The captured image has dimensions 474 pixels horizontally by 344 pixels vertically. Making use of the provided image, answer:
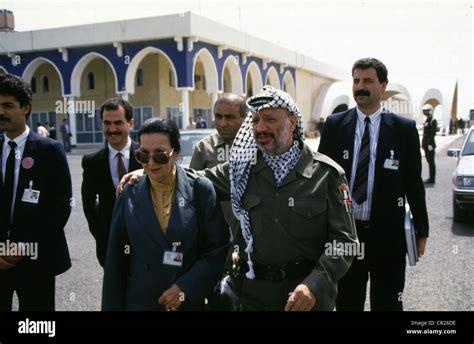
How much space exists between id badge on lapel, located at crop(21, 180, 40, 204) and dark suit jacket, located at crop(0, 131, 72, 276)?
20 millimetres

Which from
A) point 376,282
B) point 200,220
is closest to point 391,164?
point 376,282

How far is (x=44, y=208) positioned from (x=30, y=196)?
0.41 feet

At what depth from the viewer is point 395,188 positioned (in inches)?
124

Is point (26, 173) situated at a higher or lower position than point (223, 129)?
lower

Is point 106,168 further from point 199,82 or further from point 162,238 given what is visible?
point 199,82

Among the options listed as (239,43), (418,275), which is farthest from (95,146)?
(418,275)

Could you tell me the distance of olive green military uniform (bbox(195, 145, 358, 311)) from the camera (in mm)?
2434

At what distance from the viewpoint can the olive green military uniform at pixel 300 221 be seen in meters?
2.43

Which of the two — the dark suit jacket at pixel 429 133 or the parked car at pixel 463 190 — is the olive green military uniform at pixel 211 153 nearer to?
the parked car at pixel 463 190

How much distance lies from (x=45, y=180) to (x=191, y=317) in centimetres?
133

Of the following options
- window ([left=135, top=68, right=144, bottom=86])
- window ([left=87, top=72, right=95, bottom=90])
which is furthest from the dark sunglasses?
window ([left=87, top=72, right=95, bottom=90])

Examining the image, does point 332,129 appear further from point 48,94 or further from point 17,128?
point 48,94

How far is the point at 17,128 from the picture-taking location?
9.89 feet

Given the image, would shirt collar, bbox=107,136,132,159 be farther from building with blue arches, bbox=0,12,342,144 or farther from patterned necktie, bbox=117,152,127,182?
building with blue arches, bbox=0,12,342,144
